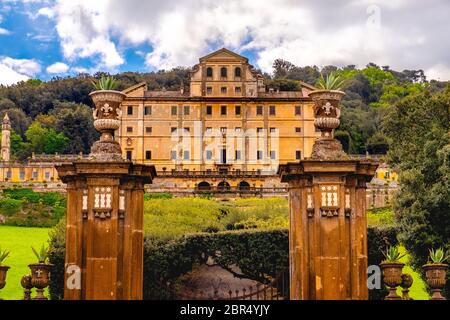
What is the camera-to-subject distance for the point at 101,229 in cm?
1611

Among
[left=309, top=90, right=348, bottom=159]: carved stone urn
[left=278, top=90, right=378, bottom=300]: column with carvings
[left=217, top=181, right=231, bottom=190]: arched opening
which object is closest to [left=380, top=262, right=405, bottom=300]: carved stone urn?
[left=278, top=90, right=378, bottom=300]: column with carvings

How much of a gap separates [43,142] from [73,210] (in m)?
89.2

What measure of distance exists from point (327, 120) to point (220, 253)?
70.7 ft

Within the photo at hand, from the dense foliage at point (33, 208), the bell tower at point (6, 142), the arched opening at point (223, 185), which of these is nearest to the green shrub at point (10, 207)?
the dense foliage at point (33, 208)

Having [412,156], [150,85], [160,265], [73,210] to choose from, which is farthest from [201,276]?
[150,85]

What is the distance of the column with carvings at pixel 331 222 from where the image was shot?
16.2 meters

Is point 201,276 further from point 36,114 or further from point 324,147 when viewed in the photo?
point 36,114

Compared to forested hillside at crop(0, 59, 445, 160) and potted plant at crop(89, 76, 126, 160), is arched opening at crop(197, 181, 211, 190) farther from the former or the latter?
potted plant at crop(89, 76, 126, 160)

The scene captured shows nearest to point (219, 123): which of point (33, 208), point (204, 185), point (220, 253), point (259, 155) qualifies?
point (259, 155)

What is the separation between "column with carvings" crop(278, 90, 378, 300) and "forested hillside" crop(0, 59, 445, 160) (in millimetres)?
75356

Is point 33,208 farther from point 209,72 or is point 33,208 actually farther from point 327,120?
point 327,120

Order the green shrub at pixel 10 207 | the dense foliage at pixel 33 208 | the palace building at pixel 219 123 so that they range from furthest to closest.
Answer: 1. the palace building at pixel 219 123
2. the green shrub at pixel 10 207
3. the dense foliage at pixel 33 208

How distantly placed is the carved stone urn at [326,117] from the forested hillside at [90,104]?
7509cm

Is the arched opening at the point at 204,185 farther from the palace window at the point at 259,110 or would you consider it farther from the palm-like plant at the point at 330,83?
the palm-like plant at the point at 330,83
